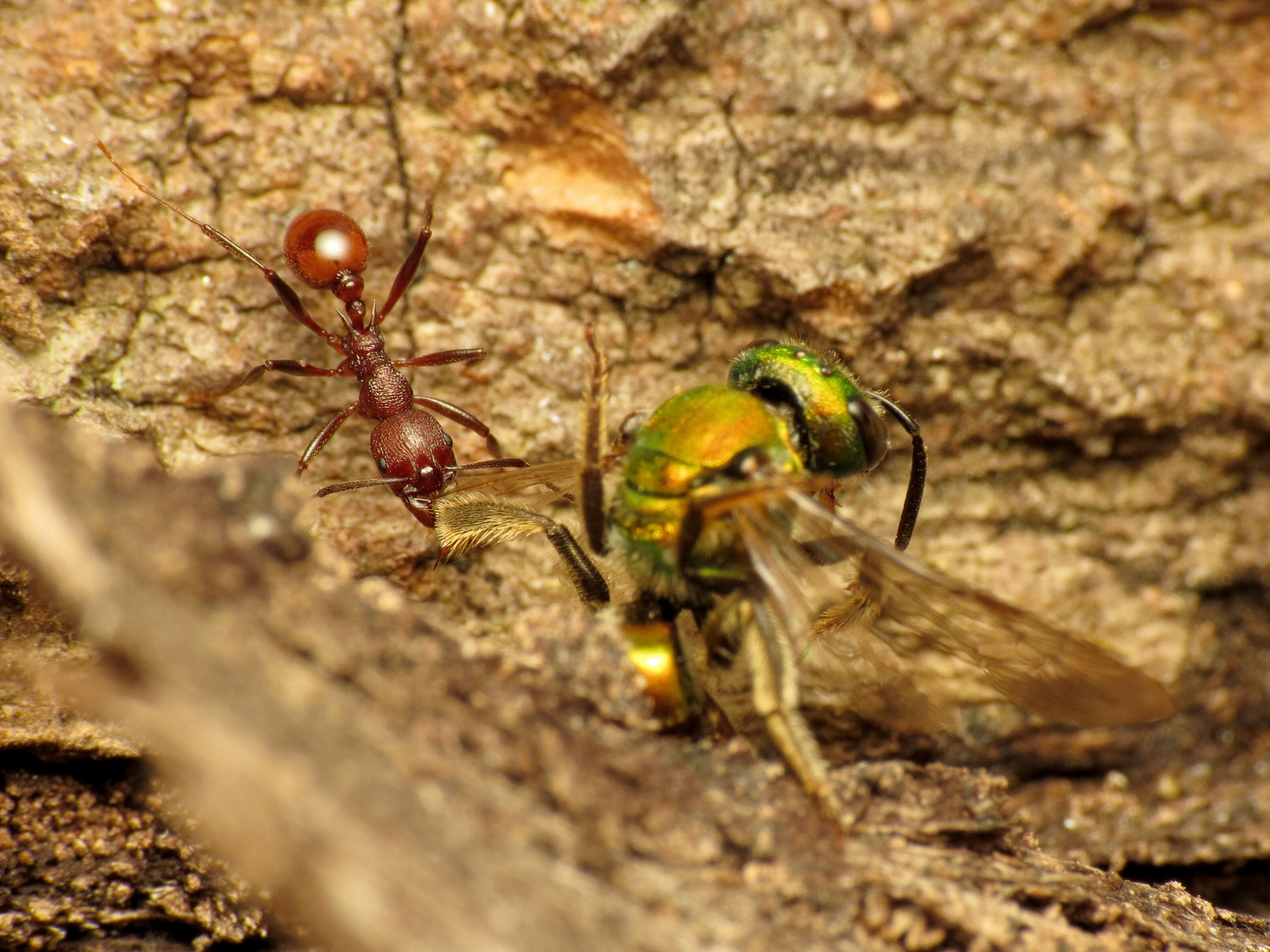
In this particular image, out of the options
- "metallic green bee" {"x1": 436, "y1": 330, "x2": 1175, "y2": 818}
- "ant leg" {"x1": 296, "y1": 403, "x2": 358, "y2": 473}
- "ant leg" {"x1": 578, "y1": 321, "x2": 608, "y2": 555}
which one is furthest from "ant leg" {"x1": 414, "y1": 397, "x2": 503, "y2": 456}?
"ant leg" {"x1": 578, "y1": 321, "x2": 608, "y2": 555}

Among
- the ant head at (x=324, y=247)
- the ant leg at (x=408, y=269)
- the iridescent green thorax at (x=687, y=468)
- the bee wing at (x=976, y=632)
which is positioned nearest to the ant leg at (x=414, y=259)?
the ant leg at (x=408, y=269)

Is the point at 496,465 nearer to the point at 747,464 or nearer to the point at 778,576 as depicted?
the point at 747,464

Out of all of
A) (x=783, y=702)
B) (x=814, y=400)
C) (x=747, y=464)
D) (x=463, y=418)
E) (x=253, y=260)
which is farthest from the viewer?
(x=463, y=418)

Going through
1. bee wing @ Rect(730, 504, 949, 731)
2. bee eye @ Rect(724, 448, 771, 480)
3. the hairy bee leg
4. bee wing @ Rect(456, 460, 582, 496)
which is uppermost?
bee wing @ Rect(456, 460, 582, 496)

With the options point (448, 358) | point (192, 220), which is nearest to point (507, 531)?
Answer: point (448, 358)

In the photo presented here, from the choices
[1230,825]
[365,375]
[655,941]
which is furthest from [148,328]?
[1230,825]

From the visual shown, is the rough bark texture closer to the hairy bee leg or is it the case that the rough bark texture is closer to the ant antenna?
the ant antenna
